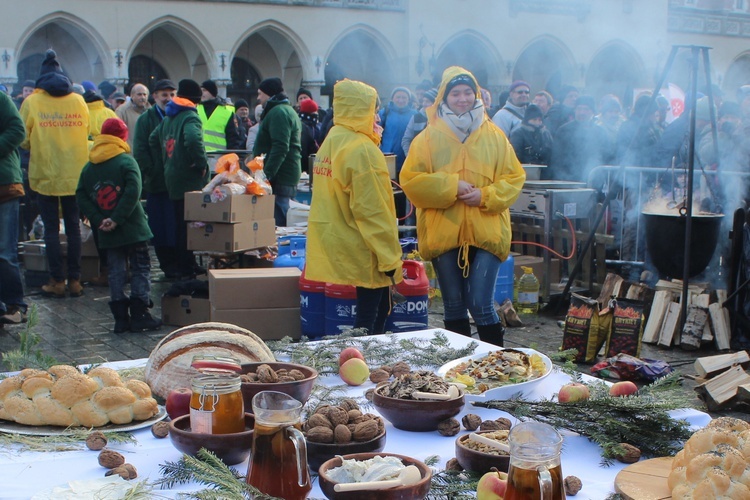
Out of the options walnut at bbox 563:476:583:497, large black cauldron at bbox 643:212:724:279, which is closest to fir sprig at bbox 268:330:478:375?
walnut at bbox 563:476:583:497

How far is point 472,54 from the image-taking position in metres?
29.6

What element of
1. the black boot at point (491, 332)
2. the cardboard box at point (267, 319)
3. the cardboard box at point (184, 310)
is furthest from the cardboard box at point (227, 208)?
the black boot at point (491, 332)

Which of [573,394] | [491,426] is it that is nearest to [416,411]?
[491,426]

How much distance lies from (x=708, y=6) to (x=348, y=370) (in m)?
33.9

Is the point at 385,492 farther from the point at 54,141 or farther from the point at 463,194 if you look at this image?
the point at 54,141

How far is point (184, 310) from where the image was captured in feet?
23.8

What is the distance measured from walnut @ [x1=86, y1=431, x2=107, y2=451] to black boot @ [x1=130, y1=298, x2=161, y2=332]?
4.91 metres

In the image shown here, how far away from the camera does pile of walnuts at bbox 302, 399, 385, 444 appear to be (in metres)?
2.11

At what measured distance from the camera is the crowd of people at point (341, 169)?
205 inches

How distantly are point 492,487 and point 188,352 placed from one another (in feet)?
4.06

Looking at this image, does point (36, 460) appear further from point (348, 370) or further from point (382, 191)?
point (382, 191)

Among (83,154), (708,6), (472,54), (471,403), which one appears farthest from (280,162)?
(708,6)

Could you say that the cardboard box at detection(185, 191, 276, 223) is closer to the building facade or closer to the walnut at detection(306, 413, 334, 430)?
the walnut at detection(306, 413, 334, 430)

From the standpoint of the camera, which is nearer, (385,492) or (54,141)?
(385,492)
